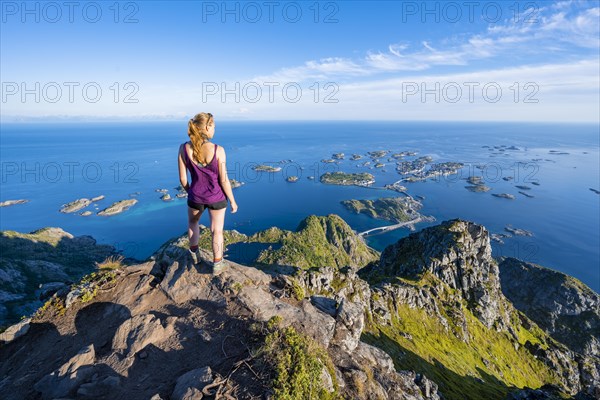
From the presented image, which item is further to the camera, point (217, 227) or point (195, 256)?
point (195, 256)

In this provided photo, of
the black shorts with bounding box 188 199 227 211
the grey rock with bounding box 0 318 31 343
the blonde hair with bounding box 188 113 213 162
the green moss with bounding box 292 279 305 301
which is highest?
the blonde hair with bounding box 188 113 213 162

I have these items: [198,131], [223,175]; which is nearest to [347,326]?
[223,175]

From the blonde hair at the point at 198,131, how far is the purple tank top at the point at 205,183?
48 centimetres

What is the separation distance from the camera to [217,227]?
1149cm

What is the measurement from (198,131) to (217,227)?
12.7 feet

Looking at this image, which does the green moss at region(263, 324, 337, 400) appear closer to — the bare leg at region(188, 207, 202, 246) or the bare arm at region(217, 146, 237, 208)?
the bare arm at region(217, 146, 237, 208)

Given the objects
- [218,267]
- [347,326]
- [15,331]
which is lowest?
[347,326]

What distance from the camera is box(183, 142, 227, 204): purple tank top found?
33.2 ft

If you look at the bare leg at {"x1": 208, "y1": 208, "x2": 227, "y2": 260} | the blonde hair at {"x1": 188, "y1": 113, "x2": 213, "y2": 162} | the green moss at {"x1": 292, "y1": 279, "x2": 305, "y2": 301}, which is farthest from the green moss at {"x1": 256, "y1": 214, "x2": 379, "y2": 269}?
the blonde hair at {"x1": 188, "y1": 113, "x2": 213, "y2": 162}

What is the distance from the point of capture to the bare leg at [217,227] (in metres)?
11.1

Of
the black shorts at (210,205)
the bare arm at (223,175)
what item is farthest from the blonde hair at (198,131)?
the black shorts at (210,205)

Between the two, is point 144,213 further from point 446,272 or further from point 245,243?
point 446,272

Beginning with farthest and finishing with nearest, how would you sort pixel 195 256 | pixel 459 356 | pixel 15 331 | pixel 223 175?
pixel 459 356 → pixel 195 256 → pixel 15 331 → pixel 223 175

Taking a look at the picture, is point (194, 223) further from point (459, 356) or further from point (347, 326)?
point (459, 356)
